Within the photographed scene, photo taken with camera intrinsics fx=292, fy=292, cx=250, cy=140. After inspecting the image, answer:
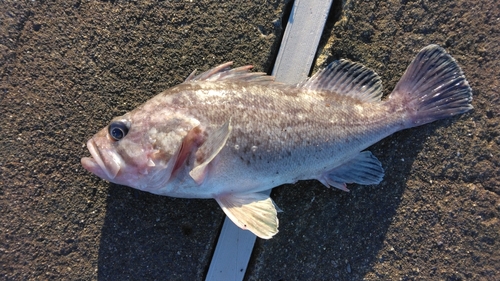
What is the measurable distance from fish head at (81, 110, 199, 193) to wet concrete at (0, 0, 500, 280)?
490 millimetres

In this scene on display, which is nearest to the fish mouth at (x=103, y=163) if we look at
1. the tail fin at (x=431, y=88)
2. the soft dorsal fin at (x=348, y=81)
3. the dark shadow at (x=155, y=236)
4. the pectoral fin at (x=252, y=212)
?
the dark shadow at (x=155, y=236)

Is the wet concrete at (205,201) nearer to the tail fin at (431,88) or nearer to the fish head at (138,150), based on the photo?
the tail fin at (431,88)

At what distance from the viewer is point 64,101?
2354 mm

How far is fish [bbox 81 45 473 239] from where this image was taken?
1.92 m

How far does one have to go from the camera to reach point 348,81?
234cm

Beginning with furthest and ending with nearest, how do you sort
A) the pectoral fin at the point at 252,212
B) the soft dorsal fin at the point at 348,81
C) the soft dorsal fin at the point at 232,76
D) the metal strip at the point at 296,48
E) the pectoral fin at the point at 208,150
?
the metal strip at the point at 296,48, the soft dorsal fin at the point at 348,81, the soft dorsal fin at the point at 232,76, the pectoral fin at the point at 252,212, the pectoral fin at the point at 208,150

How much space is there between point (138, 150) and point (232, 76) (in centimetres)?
84

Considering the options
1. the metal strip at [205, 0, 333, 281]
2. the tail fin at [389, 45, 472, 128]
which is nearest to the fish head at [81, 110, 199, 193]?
the metal strip at [205, 0, 333, 281]

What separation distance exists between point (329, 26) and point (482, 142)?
166 centimetres

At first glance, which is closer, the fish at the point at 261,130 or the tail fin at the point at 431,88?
the fish at the point at 261,130

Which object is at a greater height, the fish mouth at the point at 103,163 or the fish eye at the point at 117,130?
the fish eye at the point at 117,130

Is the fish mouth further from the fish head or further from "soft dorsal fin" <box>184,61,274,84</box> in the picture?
"soft dorsal fin" <box>184,61,274,84</box>

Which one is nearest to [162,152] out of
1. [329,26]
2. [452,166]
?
[329,26]

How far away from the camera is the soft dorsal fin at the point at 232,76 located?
2114mm
